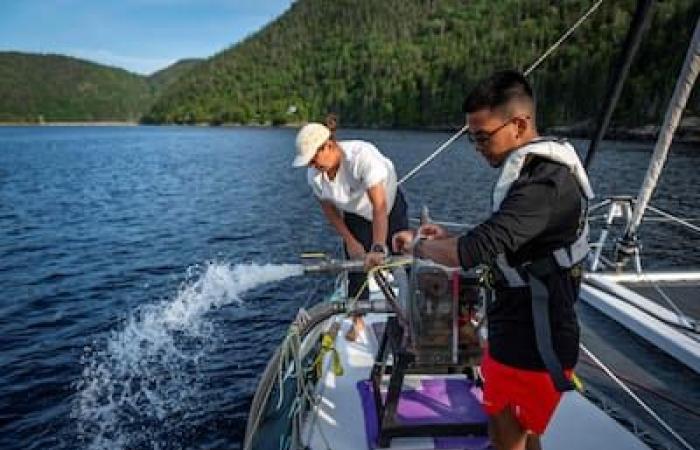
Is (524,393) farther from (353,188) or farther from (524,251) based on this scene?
(353,188)

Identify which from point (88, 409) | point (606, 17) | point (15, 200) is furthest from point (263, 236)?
point (606, 17)

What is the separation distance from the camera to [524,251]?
252 centimetres

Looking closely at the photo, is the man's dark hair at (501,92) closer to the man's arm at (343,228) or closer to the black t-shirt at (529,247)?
the black t-shirt at (529,247)

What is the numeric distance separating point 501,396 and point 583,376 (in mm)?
2425

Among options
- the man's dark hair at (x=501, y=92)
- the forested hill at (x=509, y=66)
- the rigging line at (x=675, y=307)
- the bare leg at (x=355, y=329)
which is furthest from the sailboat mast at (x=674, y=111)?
the forested hill at (x=509, y=66)

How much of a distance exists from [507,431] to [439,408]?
116 cm

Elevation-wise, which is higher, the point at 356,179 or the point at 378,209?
the point at 356,179

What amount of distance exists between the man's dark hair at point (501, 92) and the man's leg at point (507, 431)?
4.75 feet

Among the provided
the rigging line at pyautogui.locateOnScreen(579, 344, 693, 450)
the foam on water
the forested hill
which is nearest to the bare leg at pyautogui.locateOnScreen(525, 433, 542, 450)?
the rigging line at pyautogui.locateOnScreen(579, 344, 693, 450)

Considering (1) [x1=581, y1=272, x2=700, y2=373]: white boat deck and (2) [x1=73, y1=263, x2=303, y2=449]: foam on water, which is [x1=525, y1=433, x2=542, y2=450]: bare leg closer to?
(1) [x1=581, y1=272, x2=700, y2=373]: white boat deck

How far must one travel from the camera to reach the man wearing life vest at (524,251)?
7.63 feet

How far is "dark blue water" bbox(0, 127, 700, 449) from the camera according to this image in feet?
27.4

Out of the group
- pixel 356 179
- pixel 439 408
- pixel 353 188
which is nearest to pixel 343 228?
pixel 353 188

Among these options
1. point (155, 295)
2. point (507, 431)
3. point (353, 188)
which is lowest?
point (155, 295)
